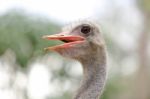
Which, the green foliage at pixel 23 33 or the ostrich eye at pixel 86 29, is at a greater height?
the ostrich eye at pixel 86 29

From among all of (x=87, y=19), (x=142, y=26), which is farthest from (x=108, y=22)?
(x=87, y=19)

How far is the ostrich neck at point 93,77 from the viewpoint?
17.5ft

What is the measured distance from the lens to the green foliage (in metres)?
12.8

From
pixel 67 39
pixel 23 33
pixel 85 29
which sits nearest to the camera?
pixel 67 39

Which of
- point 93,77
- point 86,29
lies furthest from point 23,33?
point 93,77

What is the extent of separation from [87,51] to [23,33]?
7.68 m

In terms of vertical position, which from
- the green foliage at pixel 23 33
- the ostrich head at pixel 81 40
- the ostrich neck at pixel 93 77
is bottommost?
the green foliage at pixel 23 33

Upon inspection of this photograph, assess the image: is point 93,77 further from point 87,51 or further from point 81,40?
point 81,40

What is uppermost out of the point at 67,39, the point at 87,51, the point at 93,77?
the point at 67,39

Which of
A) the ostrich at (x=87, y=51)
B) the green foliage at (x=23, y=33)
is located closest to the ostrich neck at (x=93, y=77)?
the ostrich at (x=87, y=51)

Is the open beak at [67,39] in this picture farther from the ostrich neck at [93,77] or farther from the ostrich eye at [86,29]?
the ostrich neck at [93,77]

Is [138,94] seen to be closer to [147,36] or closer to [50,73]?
[147,36]

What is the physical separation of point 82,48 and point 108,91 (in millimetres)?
10319

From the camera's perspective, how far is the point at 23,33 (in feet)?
42.9
